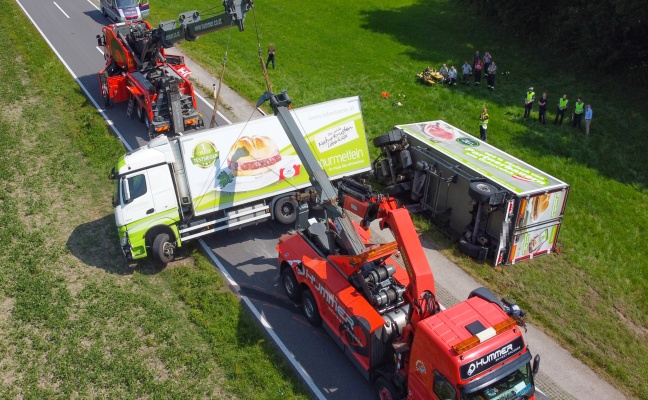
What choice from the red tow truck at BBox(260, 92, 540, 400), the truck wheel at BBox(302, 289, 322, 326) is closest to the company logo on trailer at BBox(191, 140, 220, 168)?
the red tow truck at BBox(260, 92, 540, 400)

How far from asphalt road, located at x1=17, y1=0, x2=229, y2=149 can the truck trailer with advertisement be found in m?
6.89

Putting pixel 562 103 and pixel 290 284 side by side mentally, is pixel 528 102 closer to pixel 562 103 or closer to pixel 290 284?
pixel 562 103

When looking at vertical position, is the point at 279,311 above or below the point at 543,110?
below

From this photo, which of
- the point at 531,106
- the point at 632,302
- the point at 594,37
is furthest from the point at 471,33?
the point at 632,302

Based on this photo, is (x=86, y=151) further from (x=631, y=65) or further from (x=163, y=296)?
(x=631, y=65)

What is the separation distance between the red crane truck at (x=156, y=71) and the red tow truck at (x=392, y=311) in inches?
271

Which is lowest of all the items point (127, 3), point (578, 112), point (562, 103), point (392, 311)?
point (578, 112)

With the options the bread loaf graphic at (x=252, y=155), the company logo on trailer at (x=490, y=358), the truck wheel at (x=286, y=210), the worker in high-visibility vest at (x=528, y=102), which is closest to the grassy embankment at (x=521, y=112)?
the worker in high-visibility vest at (x=528, y=102)

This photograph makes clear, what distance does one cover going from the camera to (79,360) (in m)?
12.4

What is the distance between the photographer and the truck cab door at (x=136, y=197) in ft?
Result: 48.9

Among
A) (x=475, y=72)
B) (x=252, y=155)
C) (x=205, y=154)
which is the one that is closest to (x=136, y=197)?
(x=205, y=154)

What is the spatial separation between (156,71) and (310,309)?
46.9 ft

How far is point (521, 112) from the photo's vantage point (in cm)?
2622

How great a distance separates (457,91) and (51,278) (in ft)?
66.2
